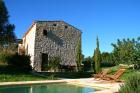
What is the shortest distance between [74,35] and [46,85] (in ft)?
51.7

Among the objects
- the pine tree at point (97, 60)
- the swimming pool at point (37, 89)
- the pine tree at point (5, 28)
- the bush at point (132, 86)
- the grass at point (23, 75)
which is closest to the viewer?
the bush at point (132, 86)

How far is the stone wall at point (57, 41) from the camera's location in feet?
110

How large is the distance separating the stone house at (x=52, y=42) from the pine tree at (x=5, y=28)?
4.34 metres

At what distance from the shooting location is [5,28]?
1152 inches

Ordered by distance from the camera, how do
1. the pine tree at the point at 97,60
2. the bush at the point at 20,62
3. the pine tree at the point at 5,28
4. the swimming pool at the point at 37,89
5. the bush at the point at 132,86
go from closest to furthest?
the bush at the point at 132,86
the swimming pool at the point at 37,89
the bush at the point at 20,62
the pine tree at the point at 5,28
the pine tree at the point at 97,60

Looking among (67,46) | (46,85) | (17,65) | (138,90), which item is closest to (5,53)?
(17,65)

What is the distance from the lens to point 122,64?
31766 millimetres

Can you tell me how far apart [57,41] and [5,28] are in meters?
7.34

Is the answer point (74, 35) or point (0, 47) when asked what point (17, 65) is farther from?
point (74, 35)

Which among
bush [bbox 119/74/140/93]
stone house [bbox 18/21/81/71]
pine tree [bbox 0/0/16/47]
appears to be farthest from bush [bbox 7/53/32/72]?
bush [bbox 119/74/140/93]

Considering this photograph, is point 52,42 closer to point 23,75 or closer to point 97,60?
point 97,60

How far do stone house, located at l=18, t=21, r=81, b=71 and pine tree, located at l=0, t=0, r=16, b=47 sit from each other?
4.34 m

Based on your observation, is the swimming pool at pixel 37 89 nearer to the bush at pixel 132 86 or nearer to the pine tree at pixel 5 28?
the bush at pixel 132 86

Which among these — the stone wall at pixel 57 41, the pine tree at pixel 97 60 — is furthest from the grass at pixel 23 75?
the stone wall at pixel 57 41
